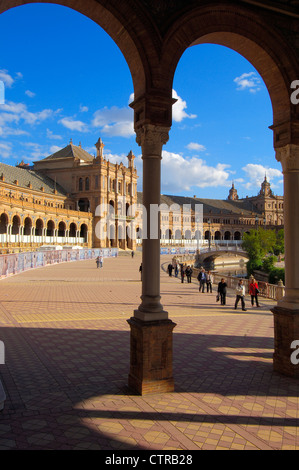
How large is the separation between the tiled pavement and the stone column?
283mm

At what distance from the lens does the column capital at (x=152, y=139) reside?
6.46 meters

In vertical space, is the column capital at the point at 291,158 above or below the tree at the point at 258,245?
above

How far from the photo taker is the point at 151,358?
6043 mm

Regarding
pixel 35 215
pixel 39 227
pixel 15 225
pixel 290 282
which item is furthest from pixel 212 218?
pixel 290 282

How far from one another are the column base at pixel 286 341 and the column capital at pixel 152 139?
386cm

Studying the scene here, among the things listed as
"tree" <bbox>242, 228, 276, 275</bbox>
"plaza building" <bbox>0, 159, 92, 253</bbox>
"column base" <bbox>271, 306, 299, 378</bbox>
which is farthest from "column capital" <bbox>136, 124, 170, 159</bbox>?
"tree" <bbox>242, 228, 276, 275</bbox>

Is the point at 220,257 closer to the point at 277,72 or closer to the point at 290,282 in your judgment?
the point at 290,282

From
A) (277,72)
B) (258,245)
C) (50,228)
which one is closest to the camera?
(277,72)

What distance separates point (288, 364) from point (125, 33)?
654 cm

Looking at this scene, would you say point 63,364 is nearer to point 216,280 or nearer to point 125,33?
point 125,33

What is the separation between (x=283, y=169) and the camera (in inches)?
298

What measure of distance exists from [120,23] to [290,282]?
5.59 metres

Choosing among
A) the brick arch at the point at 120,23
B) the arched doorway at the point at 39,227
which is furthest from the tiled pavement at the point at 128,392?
the arched doorway at the point at 39,227
